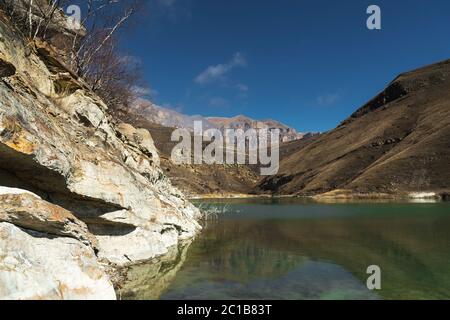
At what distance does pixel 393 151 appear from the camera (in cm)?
13888

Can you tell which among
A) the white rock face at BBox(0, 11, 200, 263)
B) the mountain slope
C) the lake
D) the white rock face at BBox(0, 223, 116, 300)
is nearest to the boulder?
the white rock face at BBox(0, 11, 200, 263)

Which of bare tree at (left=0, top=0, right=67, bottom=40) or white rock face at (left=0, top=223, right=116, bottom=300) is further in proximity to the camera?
bare tree at (left=0, top=0, right=67, bottom=40)

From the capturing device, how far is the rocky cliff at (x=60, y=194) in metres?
11.3

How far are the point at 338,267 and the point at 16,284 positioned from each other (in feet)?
51.9

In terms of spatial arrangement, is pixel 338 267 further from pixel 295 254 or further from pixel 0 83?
pixel 0 83

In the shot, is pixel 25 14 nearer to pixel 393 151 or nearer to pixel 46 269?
pixel 46 269

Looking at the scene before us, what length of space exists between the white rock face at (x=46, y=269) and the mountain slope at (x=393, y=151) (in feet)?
374

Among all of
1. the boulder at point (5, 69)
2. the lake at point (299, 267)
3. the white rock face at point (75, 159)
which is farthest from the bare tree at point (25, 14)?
the lake at point (299, 267)

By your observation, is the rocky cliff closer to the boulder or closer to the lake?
the boulder

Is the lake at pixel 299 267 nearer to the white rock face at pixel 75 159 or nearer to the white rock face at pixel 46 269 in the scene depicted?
the white rock face at pixel 75 159

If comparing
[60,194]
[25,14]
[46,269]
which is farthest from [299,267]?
[25,14]

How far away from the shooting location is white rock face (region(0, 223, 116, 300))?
10.2 m

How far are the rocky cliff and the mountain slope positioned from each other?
10409 cm

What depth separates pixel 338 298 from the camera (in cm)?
1503
